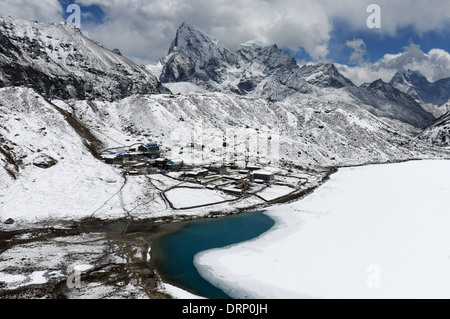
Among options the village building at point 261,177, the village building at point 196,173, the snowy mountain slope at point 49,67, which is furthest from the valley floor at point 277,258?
the snowy mountain slope at point 49,67

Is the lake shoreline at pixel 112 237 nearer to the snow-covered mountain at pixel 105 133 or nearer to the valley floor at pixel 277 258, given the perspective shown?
the valley floor at pixel 277 258

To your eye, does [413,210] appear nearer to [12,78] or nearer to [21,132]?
[21,132]

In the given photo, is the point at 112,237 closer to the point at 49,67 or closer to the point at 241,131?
the point at 241,131

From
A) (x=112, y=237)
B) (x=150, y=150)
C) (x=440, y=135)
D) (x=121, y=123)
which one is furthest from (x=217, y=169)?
(x=440, y=135)

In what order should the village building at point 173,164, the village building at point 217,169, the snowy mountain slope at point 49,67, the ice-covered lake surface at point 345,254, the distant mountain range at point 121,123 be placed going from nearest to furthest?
the ice-covered lake surface at point 345,254 → the distant mountain range at point 121,123 → the village building at point 217,169 → the village building at point 173,164 → the snowy mountain slope at point 49,67

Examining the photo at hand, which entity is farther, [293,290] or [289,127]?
[289,127]
